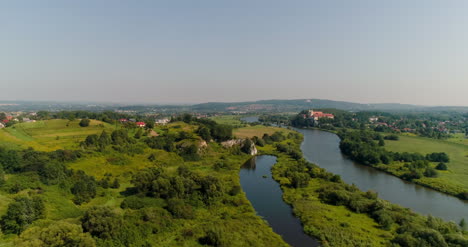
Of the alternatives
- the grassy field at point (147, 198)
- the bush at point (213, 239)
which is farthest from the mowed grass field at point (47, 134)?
the bush at point (213, 239)

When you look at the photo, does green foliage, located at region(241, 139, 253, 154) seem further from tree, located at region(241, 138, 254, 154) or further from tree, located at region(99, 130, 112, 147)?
tree, located at region(99, 130, 112, 147)

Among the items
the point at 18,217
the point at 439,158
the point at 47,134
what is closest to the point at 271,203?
the point at 18,217

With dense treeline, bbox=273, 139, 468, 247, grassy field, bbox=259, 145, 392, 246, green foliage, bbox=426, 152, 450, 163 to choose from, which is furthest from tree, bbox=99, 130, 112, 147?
green foliage, bbox=426, 152, 450, 163

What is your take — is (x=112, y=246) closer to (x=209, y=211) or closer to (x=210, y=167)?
(x=209, y=211)

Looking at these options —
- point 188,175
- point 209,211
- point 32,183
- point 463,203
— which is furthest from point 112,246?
point 463,203

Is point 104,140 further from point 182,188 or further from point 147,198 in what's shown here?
point 182,188

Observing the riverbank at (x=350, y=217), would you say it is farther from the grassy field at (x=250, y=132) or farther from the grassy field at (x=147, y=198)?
the grassy field at (x=250, y=132)
